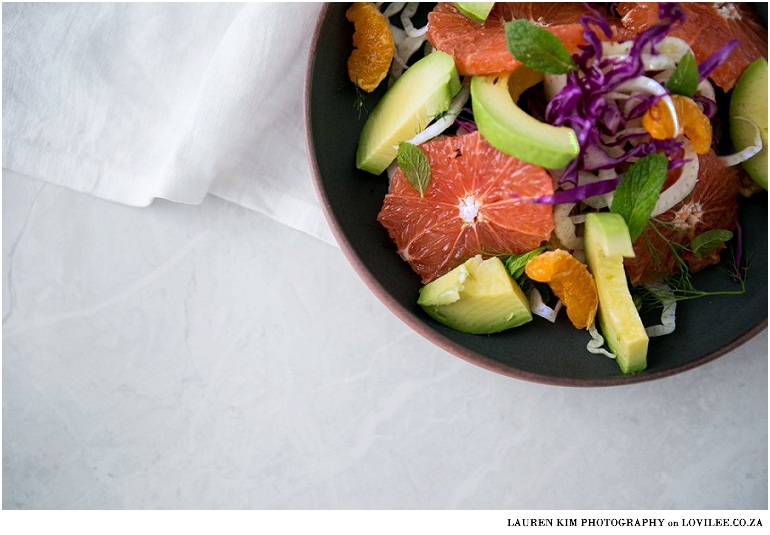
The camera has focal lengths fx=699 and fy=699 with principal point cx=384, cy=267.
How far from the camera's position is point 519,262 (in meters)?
1.47

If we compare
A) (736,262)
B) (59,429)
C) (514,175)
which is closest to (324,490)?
(59,429)

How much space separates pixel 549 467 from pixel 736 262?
27.0 inches

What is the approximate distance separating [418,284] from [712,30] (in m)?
0.84

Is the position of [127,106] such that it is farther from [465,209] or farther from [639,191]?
[639,191]

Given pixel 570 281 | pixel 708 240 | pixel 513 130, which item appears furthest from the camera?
pixel 708 240

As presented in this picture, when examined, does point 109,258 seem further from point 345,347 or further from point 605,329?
point 605,329

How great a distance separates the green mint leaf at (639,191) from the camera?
4.55ft

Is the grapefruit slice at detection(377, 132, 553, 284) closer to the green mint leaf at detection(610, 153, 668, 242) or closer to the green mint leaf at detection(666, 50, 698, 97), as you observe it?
the green mint leaf at detection(610, 153, 668, 242)

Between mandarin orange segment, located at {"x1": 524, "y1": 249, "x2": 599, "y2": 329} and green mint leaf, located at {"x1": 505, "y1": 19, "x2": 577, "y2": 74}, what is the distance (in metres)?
0.37

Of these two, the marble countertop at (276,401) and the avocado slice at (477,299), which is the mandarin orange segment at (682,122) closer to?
the avocado slice at (477,299)

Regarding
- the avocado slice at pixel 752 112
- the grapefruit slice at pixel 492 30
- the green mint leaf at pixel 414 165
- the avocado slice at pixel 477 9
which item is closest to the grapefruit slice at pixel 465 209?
the green mint leaf at pixel 414 165

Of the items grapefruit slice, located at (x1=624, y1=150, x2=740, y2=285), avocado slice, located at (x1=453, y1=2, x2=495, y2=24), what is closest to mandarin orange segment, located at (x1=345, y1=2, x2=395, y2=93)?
avocado slice, located at (x1=453, y1=2, x2=495, y2=24)

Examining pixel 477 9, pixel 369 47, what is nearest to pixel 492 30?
pixel 477 9

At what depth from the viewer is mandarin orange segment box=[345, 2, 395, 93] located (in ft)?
5.08
